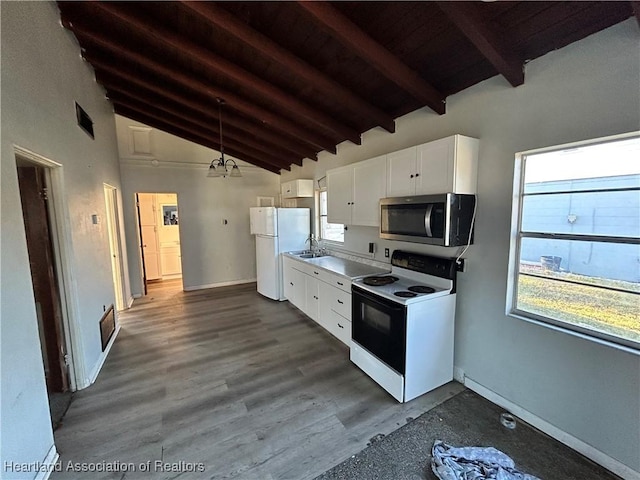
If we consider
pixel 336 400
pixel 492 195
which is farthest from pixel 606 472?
pixel 492 195

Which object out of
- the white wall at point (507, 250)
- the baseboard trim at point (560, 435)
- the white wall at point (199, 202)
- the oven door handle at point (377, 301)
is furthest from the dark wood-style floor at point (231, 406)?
the white wall at point (199, 202)

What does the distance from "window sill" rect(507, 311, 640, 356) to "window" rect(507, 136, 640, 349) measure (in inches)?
0.5

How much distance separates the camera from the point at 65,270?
2.46m

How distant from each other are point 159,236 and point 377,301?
6281 mm

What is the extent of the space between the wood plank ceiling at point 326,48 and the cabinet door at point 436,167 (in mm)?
499

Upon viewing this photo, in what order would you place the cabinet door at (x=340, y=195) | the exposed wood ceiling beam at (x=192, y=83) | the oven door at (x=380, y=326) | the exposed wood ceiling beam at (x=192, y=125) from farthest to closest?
the exposed wood ceiling beam at (x=192, y=125), the cabinet door at (x=340, y=195), the exposed wood ceiling beam at (x=192, y=83), the oven door at (x=380, y=326)

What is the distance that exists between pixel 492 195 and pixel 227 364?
3.07 m

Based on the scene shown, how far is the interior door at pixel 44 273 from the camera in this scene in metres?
2.30

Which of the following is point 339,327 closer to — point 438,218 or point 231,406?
point 231,406

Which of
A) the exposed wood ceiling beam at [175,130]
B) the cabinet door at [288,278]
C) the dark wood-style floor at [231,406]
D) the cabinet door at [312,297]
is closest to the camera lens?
the dark wood-style floor at [231,406]

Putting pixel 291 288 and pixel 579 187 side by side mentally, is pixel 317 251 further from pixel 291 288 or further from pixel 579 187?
pixel 579 187

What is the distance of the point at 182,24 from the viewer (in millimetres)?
2309

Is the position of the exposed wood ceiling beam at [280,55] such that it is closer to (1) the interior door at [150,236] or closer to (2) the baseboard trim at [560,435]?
(2) the baseboard trim at [560,435]

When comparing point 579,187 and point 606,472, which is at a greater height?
point 579,187
